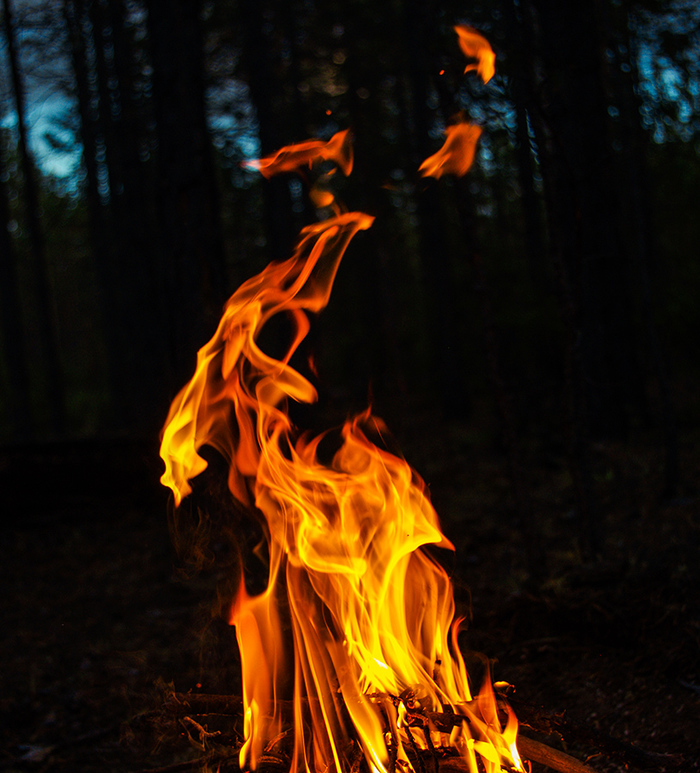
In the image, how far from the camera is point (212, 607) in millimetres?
5004

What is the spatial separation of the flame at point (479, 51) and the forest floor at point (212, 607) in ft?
8.89

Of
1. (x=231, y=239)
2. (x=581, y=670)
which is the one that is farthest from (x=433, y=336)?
(x=581, y=670)

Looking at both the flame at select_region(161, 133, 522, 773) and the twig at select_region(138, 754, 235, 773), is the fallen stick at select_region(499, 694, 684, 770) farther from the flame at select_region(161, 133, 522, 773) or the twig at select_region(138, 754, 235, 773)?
the twig at select_region(138, 754, 235, 773)

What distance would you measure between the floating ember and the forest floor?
54 centimetres

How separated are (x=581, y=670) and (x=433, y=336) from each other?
13.2 m

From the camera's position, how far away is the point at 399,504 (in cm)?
322

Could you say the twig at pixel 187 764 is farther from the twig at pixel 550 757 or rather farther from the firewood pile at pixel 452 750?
the twig at pixel 550 757

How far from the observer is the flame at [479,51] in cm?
388

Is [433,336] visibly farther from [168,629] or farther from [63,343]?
[63,343]

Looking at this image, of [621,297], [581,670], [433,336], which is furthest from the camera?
[433,336]

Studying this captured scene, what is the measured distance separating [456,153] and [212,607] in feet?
11.3

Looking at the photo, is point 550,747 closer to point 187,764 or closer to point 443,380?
point 187,764

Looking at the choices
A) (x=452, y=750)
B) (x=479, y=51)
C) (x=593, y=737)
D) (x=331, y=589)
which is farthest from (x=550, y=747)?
(x=479, y=51)

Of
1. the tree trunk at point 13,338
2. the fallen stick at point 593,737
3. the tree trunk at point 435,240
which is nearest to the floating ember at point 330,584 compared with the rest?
the fallen stick at point 593,737
